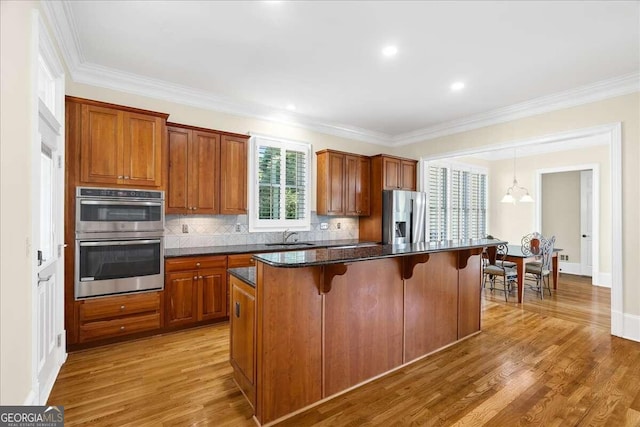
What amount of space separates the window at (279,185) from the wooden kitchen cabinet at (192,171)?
692 mm

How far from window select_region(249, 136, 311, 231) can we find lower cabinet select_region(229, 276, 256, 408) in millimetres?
2283

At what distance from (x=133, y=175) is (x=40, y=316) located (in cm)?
162

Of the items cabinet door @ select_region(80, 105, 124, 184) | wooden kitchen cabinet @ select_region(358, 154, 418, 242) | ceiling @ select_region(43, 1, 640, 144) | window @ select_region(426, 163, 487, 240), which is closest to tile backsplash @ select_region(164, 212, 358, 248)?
cabinet door @ select_region(80, 105, 124, 184)

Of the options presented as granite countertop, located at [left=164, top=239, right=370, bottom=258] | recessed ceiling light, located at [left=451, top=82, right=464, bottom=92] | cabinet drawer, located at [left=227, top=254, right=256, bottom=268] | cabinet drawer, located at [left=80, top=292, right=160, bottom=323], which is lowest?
cabinet drawer, located at [left=80, top=292, right=160, bottom=323]

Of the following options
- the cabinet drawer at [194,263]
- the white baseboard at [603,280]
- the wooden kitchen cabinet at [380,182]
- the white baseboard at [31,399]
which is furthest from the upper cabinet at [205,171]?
the white baseboard at [603,280]

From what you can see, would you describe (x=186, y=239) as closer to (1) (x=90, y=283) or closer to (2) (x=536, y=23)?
(1) (x=90, y=283)

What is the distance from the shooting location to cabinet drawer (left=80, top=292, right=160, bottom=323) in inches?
122

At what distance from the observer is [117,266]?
326cm

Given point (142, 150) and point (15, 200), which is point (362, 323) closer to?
point (15, 200)

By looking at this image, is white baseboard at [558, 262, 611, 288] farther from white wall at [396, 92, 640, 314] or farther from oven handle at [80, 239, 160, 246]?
oven handle at [80, 239, 160, 246]

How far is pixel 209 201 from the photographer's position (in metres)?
4.09

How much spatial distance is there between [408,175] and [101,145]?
4.93 m

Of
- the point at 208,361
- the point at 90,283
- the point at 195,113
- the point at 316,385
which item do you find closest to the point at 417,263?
the point at 316,385

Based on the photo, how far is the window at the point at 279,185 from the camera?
471 cm
